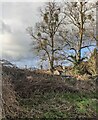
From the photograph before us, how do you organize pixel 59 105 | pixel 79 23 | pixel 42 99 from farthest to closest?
pixel 79 23 → pixel 42 99 → pixel 59 105

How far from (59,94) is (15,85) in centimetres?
153

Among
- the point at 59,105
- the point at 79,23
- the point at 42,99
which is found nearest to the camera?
the point at 59,105

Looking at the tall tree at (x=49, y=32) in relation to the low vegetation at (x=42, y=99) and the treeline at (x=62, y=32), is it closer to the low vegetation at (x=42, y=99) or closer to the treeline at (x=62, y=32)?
the treeline at (x=62, y=32)

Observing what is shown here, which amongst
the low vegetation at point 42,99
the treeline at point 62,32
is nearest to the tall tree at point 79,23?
the treeline at point 62,32

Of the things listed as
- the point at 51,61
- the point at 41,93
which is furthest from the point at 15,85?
the point at 51,61

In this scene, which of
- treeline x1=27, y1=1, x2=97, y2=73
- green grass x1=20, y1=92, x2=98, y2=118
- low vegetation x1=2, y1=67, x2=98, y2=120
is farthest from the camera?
treeline x1=27, y1=1, x2=97, y2=73

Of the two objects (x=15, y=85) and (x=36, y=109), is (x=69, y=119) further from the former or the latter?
(x=15, y=85)

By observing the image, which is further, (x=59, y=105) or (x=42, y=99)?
(x=42, y=99)

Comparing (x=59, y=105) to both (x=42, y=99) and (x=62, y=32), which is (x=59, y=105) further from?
(x=62, y=32)

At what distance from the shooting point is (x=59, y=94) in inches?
460

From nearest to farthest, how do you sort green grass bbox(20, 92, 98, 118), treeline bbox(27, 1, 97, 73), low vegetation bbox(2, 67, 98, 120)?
low vegetation bbox(2, 67, 98, 120) < green grass bbox(20, 92, 98, 118) < treeline bbox(27, 1, 97, 73)

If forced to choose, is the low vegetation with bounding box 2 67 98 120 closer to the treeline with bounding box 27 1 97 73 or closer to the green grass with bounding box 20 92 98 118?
the green grass with bounding box 20 92 98 118

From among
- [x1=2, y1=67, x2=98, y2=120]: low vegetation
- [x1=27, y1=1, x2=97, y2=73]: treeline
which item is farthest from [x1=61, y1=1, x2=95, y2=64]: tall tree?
[x1=2, y1=67, x2=98, y2=120]: low vegetation

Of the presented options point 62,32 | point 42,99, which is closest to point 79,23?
point 62,32
